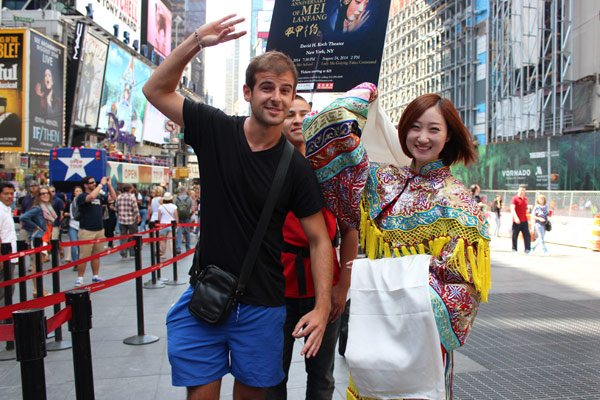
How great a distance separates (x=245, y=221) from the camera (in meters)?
2.25

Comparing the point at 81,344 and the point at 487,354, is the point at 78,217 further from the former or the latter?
the point at 81,344

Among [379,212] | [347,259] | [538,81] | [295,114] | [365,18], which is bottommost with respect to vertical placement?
[347,259]

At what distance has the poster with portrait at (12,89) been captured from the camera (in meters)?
27.7

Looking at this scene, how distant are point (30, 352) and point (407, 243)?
1.58 metres

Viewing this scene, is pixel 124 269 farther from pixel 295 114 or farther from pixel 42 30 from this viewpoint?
pixel 42 30

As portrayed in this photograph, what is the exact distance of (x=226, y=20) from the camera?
236 cm

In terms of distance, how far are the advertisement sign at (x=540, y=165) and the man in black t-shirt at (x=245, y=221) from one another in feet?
78.1

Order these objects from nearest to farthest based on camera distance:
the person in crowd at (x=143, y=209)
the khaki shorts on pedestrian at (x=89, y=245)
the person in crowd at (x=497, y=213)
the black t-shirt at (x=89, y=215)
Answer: the khaki shorts on pedestrian at (x=89, y=245), the black t-shirt at (x=89, y=215), the person in crowd at (x=143, y=209), the person in crowd at (x=497, y=213)

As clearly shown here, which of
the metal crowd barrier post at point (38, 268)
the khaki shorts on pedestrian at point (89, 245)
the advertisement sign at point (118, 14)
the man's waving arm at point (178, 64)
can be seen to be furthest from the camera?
the advertisement sign at point (118, 14)

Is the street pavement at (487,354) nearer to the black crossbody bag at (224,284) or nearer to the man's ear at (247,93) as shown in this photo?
Result: the black crossbody bag at (224,284)

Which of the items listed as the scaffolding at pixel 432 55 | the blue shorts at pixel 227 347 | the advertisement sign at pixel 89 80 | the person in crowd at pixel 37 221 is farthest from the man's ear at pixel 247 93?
the scaffolding at pixel 432 55

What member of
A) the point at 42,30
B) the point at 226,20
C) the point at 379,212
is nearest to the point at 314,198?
the point at 379,212

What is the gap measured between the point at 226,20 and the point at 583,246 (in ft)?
51.3

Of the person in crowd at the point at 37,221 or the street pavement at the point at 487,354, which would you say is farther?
the person in crowd at the point at 37,221
